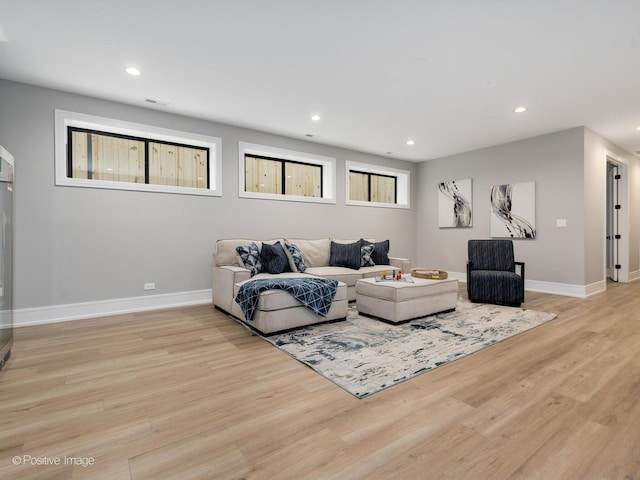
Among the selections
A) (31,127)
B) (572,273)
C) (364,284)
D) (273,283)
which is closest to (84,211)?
(31,127)

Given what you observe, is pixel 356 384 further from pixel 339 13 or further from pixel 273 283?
pixel 339 13

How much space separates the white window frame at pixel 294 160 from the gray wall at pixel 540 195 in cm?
266

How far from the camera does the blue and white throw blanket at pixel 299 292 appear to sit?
3.17 metres

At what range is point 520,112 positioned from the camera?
4418 millimetres

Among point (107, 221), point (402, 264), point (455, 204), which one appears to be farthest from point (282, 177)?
point (455, 204)

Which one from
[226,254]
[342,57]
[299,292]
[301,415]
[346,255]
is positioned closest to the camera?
[301,415]

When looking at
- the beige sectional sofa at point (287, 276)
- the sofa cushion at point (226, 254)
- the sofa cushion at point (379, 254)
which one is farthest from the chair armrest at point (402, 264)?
the sofa cushion at point (226, 254)

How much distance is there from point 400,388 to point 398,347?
0.74 m

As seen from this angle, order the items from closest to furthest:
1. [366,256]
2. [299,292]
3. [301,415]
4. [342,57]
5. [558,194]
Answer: [301,415], [342,57], [299,292], [366,256], [558,194]

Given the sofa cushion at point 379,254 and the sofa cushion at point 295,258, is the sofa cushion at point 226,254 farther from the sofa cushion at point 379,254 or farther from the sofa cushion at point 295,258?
the sofa cushion at point 379,254

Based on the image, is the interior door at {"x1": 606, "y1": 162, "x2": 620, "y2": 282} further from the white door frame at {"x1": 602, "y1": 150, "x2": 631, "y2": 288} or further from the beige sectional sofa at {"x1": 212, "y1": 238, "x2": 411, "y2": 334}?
the beige sectional sofa at {"x1": 212, "y1": 238, "x2": 411, "y2": 334}

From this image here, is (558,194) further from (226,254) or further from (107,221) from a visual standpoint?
(107,221)

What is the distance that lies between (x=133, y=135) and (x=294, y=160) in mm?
2526

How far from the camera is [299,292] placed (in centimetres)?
324
